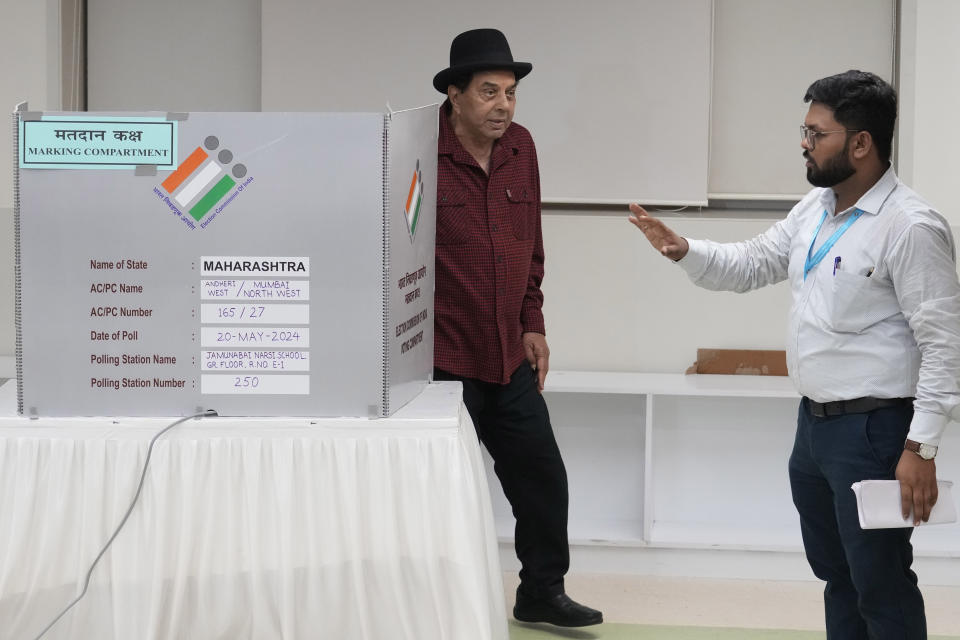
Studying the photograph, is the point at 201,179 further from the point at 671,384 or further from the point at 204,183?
the point at 671,384

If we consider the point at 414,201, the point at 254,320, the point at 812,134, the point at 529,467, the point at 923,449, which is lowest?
the point at 529,467

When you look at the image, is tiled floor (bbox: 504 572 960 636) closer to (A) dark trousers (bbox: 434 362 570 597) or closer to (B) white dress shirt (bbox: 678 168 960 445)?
(A) dark trousers (bbox: 434 362 570 597)

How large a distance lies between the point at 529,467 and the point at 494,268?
0.60 metres

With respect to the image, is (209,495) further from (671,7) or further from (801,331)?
(671,7)

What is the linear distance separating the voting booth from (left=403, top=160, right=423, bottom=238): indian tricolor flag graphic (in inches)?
4.4

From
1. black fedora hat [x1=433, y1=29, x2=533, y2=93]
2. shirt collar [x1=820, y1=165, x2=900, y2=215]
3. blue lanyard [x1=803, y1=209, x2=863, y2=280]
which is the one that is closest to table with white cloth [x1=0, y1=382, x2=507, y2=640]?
blue lanyard [x1=803, y1=209, x2=863, y2=280]

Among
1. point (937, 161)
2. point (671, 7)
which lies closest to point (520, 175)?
point (671, 7)

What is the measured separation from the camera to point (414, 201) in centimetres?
211

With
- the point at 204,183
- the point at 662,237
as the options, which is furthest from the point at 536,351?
the point at 204,183

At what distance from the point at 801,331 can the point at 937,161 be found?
1.86m

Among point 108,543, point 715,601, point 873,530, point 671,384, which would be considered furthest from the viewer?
point 671,384

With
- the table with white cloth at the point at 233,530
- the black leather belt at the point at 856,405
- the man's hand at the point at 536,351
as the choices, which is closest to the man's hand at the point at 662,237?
the black leather belt at the point at 856,405

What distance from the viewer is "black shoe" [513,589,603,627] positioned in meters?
3.00

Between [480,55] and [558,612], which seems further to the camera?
[558,612]
